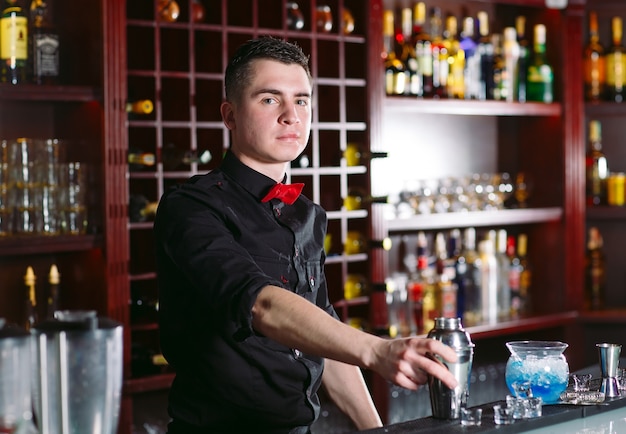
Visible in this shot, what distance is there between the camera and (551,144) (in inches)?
171

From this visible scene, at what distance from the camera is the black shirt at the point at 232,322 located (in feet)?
6.07

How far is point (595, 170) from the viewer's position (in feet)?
14.7

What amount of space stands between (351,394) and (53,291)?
4.36 ft

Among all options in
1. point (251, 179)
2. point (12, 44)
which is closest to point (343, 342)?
point (251, 179)

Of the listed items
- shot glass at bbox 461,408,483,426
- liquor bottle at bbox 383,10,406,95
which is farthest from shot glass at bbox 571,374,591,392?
liquor bottle at bbox 383,10,406,95

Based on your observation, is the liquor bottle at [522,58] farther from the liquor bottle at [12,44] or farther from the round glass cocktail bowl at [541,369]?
the round glass cocktail bowl at [541,369]

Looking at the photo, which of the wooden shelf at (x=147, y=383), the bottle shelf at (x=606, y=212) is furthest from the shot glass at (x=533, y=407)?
the bottle shelf at (x=606, y=212)

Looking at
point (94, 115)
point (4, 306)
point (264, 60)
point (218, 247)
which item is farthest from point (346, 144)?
point (218, 247)

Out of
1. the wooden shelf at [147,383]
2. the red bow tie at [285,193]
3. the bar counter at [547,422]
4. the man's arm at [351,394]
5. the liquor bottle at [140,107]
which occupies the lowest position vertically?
the wooden shelf at [147,383]

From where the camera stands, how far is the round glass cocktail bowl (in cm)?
175

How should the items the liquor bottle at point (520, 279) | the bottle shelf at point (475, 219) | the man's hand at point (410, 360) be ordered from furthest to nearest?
the liquor bottle at point (520, 279) → the bottle shelf at point (475, 219) → the man's hand at point (410, 360)

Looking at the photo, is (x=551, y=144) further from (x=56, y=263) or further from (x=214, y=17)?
(x=56, y=263)

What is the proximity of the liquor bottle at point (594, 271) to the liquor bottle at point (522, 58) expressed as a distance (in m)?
0.75

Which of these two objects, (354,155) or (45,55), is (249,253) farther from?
(354,155)
